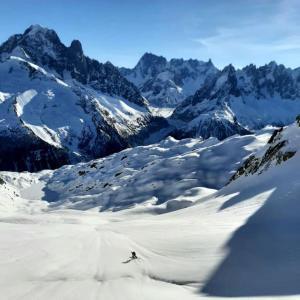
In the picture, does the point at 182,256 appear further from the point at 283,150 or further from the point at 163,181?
the point at 163,181

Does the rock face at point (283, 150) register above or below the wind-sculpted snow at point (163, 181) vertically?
above

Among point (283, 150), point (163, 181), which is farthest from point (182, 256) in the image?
point (163, 181)

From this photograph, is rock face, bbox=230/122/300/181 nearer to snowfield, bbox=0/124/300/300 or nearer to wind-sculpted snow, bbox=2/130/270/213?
snowfield, bbox=0/124/300/300

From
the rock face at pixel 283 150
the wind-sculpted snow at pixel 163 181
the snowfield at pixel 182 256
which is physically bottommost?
the wind-sculpted snow at pixel 163 181

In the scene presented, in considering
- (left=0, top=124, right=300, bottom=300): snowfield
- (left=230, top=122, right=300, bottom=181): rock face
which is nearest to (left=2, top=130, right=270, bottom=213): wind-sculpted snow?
(left=230, top=122, right=300, bottom=181): rock face

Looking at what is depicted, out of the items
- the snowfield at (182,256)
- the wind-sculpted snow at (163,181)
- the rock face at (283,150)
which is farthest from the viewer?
the wind-sculpted snow at (163,181)

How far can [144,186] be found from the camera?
10350 centimetres

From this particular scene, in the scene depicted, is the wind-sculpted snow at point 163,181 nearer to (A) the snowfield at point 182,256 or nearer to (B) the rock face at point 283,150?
(B) the rock face at point 283,150

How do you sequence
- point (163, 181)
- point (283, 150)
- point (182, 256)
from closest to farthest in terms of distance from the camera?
point (182, 256)
point (283, 150)
point (163, 181)

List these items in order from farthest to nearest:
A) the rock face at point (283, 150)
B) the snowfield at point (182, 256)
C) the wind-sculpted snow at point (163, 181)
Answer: the wind-sculpted snow at point (163, 181), the rock face at point (283, 150), the snowfield at point (182, 256)

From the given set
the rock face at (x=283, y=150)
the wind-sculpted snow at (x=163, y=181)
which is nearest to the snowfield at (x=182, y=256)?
the rock face at (x=283, y=150)

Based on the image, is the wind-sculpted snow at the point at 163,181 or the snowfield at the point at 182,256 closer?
the snowfield at the point at 182,256

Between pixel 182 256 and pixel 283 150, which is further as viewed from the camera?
pixel 283 150

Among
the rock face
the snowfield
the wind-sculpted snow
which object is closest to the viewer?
the snowfield
